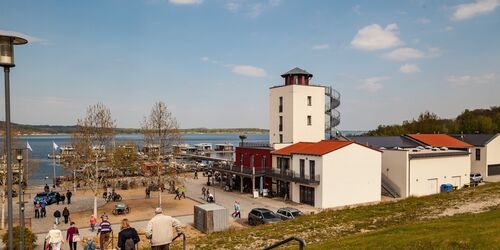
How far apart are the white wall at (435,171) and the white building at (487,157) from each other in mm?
7019

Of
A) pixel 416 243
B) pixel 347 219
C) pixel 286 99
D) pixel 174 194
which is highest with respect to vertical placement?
pixel 286 99

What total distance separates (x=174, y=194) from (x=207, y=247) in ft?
88.2

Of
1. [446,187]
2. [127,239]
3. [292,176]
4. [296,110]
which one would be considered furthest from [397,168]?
[127,239]

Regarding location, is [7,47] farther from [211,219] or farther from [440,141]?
[440,141]

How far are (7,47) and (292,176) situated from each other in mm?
32050

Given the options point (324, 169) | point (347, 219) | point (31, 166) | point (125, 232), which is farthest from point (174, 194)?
point (125, 232)

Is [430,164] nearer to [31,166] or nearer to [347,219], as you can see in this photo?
[347,219]

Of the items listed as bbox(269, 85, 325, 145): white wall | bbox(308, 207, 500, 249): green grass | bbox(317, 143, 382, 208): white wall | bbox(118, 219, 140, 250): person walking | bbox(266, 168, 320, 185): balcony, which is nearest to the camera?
bbox(118, 219, 140, 250): person walking

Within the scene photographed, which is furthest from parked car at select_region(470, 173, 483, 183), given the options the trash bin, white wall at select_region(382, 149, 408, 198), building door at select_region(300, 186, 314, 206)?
building door at select_region(300, 186, 314, 206)

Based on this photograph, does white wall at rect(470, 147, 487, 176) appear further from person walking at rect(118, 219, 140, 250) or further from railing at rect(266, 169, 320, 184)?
person walking at rect(118, 219, 140, 250)

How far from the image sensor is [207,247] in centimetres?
1697

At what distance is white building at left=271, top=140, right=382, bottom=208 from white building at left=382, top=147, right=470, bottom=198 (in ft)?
12.1

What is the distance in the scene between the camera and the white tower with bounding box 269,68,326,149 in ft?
144

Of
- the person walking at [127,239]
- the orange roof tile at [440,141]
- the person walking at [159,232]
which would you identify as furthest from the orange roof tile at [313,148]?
the person walking at [159,232]
